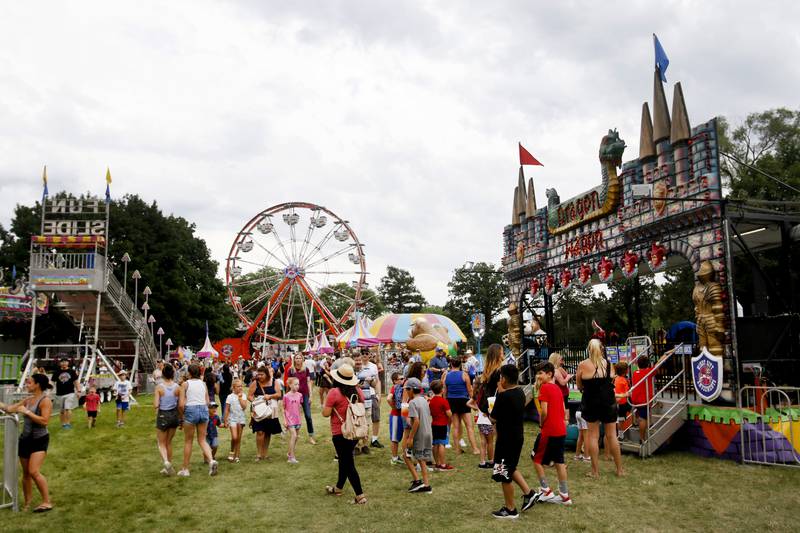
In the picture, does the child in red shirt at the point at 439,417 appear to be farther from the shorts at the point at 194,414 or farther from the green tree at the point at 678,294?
the green tree at the point at 678,294

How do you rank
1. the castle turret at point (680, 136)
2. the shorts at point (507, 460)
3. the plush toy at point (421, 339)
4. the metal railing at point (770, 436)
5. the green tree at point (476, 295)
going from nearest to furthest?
the shorts at point (507, 460), the metal railing at point (770, 436), the castle turret at point (680, 136), the plush toy at point (421, 339), the green tree at point (476, 295)

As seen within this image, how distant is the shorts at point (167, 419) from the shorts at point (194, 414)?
17cm

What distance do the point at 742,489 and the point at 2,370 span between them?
64.1 feet

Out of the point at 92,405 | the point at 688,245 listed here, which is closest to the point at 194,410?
the point at 92,405

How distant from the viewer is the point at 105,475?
27.0 ft

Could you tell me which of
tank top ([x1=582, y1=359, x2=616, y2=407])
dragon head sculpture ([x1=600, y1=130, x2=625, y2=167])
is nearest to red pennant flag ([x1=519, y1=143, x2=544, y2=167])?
dragon head sculpture ([x1=600, y1=130, x2=625, y2=167])

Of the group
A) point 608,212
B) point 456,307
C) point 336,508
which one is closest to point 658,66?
point 608,212

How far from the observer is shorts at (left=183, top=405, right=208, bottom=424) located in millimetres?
7883

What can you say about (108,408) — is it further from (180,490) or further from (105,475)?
(180,490)

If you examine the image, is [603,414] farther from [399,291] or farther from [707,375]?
[399,291]

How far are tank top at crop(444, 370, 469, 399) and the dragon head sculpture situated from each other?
6.07 meters

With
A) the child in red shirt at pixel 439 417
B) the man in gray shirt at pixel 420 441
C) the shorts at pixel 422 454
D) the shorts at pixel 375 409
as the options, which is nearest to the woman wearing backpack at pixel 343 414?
the man in gray shirt at pixel 420 441

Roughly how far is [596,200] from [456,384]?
634 cm

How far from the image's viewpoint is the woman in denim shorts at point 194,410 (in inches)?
311
